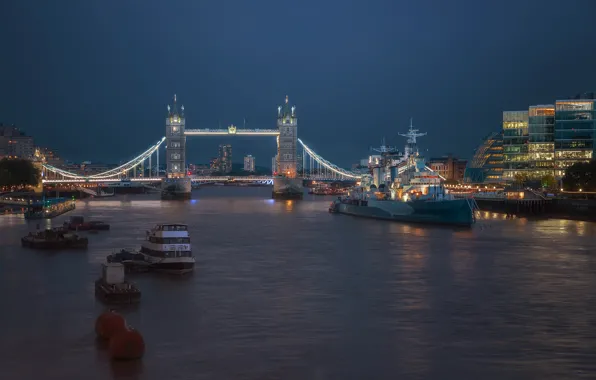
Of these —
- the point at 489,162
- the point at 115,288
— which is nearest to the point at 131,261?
the point at 115,288

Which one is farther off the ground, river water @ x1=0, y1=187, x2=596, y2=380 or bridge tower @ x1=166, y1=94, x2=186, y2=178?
bridge tower @ x1=166, y1=94, x2=186, y2=178

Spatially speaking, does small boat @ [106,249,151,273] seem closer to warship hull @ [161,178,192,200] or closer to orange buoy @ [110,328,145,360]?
orange buoy @ [110,328,145,360]

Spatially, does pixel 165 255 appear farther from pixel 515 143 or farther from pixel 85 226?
pixel 515 143

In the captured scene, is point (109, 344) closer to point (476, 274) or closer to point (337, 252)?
point (476, 274)

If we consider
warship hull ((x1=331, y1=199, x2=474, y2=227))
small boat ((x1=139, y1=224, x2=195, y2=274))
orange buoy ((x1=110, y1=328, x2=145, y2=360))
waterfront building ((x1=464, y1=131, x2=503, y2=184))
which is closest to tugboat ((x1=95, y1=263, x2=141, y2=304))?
small boat ((x1=139, y1=224, x2=195, y2=274))

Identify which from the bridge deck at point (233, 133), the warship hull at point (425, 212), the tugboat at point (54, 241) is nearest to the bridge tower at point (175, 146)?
the bridge deck at point (233, 133)

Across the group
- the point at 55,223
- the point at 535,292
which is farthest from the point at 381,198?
the point at 535,292
